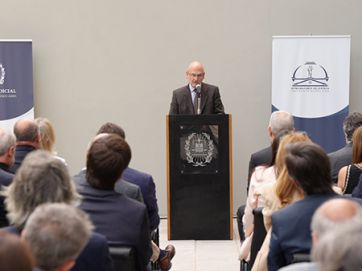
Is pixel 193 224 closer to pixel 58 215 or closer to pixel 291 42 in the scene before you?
pixel 291 42

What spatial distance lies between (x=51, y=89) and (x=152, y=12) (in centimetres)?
152

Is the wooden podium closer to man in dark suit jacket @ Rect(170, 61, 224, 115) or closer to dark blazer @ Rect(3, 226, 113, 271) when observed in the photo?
man in dark suit jacket @ Rect(170, 61, 224, 115)

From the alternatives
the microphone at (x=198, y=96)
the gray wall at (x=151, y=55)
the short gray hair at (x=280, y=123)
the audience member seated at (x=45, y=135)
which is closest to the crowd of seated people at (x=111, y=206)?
the audience member seated at (x=45, y=135)

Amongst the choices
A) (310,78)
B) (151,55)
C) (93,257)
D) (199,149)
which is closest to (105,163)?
(93,257)

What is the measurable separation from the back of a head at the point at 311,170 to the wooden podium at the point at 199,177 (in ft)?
11.4

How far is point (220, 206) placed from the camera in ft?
22.8

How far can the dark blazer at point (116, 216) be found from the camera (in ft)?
11.0

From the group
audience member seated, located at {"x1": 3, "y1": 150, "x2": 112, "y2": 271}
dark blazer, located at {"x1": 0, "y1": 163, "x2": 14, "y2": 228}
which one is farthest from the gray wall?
audience member seated, located at {"x1": 3, "y1": 150, "x2": 112, "y2": 271}

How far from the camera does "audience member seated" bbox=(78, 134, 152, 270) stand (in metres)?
3.37

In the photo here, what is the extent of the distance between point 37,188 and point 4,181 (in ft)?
4.08

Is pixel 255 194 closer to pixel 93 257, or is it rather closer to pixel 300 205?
pixel 300 205

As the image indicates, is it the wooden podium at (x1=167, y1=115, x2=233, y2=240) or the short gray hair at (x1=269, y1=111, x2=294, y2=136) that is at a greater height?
the short gray hair at (x1=269, y1=111, x2=294, y2=136)

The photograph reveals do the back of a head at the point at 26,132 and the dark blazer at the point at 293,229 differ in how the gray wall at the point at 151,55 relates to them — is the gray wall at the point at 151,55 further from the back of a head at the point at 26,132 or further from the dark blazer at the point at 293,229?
the dark blazer at the point at 293,229

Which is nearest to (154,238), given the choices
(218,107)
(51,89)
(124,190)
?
(124,190)
